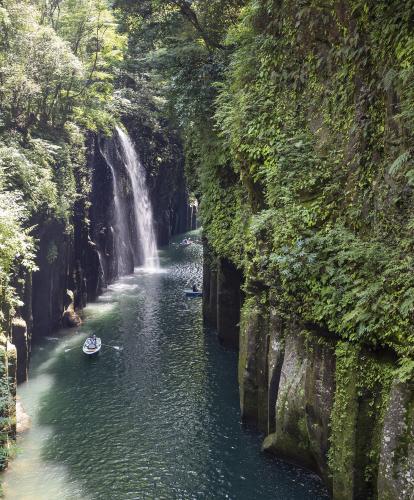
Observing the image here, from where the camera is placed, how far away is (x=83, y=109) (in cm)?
3294

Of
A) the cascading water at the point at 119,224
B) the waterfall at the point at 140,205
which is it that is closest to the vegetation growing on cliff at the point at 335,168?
the cascading water at the point at 119,224

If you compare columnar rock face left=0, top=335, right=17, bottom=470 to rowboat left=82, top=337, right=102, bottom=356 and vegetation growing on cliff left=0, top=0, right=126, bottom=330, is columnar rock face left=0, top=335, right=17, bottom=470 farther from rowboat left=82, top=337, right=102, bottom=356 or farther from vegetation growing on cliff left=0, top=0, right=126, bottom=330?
rowboat left=82, top=337, right=102, bottom=356

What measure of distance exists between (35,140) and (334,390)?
21.4 metres

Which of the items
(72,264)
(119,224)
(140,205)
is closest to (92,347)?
(72,264)

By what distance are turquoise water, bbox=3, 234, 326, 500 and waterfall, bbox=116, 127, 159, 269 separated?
19.9m

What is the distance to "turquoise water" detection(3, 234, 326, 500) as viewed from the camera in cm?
1520

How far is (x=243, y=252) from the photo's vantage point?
71.6 ft

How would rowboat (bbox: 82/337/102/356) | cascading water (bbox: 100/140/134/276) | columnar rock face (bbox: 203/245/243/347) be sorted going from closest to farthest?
rowboat (bbox: 82/337/102/356) < columnar rock face (bbox: 203/245/243/347) < cascading water (bbox: 100/140/134/276)

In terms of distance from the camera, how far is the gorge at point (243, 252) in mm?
11656

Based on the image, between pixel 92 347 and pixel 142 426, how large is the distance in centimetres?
788

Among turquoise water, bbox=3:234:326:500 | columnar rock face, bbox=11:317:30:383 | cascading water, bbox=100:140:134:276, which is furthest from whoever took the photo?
cascading water, bbox=100:140:134:276

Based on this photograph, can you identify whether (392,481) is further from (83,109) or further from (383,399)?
(83,109)

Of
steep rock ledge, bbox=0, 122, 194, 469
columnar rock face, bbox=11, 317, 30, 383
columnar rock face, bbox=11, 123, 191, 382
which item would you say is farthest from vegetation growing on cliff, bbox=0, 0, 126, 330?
columnar rock face, bbox=11, 317, 30, 383

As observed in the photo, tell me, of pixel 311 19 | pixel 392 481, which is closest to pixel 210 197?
pixel 311 19
